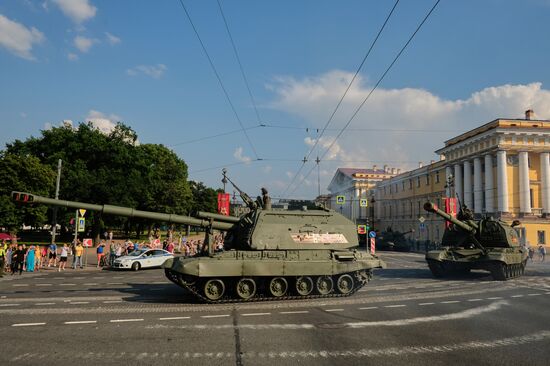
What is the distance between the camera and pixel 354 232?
15062mm

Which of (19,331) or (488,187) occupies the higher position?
(488,187)

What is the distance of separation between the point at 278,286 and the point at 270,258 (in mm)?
962

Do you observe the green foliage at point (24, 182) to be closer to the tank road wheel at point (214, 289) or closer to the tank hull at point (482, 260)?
the tank road wheel at point (214, 289)

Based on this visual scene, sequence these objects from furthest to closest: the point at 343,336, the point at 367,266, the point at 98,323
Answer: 1. the point at 367,266
2. the point at 98,323
3. the point at 343,336

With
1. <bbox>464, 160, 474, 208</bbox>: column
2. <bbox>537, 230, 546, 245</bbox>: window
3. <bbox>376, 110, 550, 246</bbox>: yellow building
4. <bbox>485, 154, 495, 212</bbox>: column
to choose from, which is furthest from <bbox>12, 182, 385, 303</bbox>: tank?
<bbox>464, 160, 474, 208</bbox>: column

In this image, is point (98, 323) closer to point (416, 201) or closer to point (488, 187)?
point (488, 187)

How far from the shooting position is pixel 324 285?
13836 mm

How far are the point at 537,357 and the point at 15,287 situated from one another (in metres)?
17.6

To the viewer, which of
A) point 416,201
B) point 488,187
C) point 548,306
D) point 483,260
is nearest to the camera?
point 548,306

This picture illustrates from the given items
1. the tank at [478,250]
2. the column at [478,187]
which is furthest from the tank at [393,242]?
the tank at [478,250]

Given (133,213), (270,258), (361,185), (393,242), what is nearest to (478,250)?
(270,258)

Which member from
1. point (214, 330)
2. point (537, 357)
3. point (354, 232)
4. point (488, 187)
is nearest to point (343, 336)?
point (214, 330)

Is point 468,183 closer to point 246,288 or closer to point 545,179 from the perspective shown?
point 545,179

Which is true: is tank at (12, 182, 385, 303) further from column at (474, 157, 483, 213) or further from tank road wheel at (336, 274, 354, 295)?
column at (474, 157, 483, 213)
